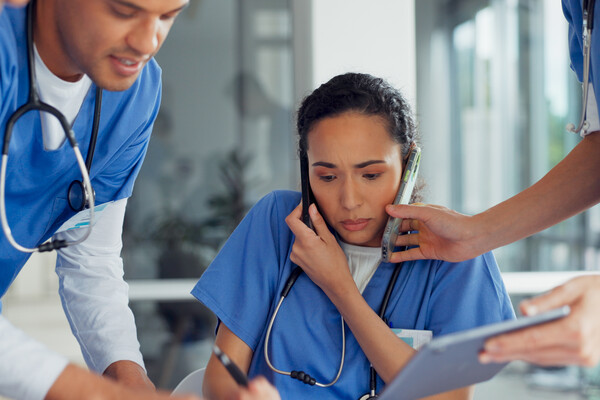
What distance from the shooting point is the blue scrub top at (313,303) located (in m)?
1.29

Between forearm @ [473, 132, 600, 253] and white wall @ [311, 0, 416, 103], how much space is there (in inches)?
40.9

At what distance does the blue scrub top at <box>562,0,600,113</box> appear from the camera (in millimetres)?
1155

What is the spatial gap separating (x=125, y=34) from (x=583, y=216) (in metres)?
3.04

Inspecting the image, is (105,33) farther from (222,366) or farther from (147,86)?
(222,366)

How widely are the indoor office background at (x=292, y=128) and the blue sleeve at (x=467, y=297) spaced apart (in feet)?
3.27

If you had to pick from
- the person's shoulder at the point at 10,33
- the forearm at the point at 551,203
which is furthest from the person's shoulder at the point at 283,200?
the person's shoulder at the point at 10,33

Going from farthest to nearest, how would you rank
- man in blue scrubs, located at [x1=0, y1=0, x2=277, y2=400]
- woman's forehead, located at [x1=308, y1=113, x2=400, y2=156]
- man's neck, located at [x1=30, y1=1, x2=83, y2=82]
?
woman's forehead, located at [x1=308, y1=113, x2=400, y2=156] < man's neck, located at [x1=30, y1=1, x2=83, y2=82] < man in blue scrubs, located at [x1=0, y1=0, x2=277, y2=400]

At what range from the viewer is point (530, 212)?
1304 millimetres

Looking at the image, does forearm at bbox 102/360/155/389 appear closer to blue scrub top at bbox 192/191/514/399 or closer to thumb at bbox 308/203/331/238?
blue scrub top at bbox 192/191/514/399

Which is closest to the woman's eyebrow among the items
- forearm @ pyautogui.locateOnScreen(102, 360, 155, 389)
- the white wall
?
forearm @ pyautogui.locateOnScreen(102, 360, 155, 389)

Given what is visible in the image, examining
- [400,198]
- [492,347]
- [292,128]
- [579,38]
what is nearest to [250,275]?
[400,198]

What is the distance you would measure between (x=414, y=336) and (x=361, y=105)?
554 millimetres

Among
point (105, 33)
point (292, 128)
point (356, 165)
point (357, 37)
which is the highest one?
point (357, 37)

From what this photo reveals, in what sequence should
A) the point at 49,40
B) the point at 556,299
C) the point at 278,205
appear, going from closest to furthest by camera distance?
the point at 556,299 → the point at 49,40 → the point at 278,205
